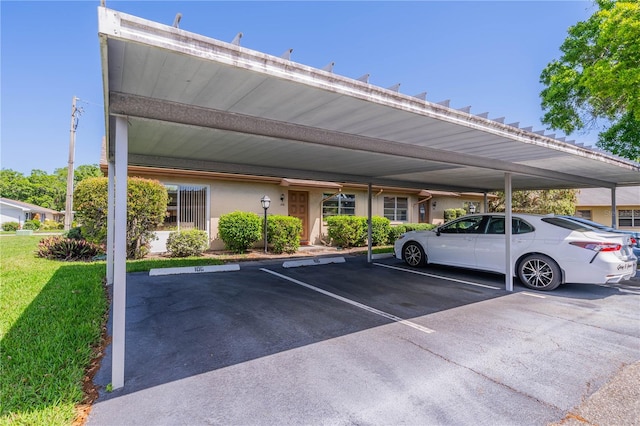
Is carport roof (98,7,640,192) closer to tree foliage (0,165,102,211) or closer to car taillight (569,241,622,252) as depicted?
car taillight (569,241,622,252)

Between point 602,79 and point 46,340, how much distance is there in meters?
13.2

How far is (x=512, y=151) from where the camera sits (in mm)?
5508

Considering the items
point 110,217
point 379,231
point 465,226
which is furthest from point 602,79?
point 110,217

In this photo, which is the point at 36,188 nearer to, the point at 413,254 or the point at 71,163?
the point at 71,163

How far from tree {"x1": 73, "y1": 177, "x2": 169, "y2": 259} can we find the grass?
7.43 feet

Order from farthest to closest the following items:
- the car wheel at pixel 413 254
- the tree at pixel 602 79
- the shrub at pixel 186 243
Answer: the shrub at pixel 186 243
the car wheel at pixel 413 254
the tree at pixel 602 79

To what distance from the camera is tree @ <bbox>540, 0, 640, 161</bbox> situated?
8.24 meters

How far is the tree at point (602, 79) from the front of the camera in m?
8.24

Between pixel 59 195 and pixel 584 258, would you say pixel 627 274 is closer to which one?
pixel 584 258

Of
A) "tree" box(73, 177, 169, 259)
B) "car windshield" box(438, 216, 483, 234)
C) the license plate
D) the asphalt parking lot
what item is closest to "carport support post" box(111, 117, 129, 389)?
Result: the asphalt parking lot

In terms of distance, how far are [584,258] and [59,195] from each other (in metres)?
75.2

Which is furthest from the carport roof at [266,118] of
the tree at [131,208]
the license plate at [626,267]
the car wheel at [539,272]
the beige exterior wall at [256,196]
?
the beige exterior wall at [256,196]

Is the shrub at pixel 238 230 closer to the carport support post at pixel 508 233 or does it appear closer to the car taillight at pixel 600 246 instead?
the carport support post at pixel 508 233

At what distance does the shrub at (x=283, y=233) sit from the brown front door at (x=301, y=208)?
86.6 inches
